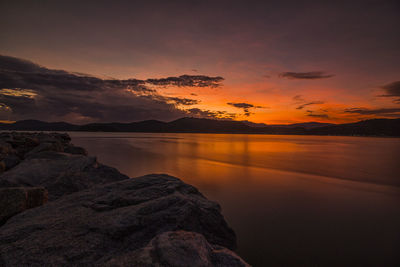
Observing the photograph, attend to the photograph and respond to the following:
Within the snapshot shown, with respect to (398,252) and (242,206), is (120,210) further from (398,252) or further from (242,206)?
(398,252)

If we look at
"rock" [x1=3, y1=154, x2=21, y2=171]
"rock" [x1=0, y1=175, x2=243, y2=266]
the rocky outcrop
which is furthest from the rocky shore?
"rock" [x1=3, y1=154, x2=21, y2=171]

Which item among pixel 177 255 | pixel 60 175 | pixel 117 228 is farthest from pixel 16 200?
pixel 177 255

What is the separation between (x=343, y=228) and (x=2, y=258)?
7589 mm

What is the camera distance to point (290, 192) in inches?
376

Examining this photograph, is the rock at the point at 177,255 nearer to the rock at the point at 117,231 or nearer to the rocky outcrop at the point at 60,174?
the rock at the point at 117,231

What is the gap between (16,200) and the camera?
405 centimetres

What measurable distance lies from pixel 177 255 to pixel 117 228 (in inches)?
52.8

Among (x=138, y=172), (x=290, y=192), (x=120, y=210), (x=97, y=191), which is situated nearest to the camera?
(x=120, y=210)

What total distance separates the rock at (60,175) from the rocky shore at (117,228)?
0.28 m

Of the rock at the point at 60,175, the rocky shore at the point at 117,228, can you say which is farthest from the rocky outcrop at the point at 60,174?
the rocky shore at the point at 117,228

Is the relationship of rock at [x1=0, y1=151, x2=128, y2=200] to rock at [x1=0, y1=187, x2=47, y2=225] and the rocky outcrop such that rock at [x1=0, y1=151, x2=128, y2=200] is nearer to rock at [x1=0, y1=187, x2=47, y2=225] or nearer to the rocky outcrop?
the rocky outcrop

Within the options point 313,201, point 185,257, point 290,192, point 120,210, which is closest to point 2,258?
point 120,210

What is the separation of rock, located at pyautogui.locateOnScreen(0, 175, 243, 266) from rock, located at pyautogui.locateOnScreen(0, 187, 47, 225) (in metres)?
0.49

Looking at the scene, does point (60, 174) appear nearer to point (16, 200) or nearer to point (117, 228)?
point (16, 200)
